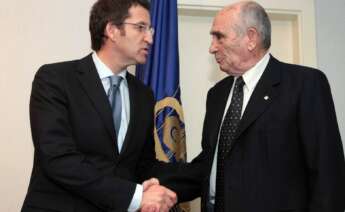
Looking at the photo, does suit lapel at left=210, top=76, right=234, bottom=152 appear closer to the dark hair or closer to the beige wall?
the dark hair

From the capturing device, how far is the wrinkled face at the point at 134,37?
201 cm

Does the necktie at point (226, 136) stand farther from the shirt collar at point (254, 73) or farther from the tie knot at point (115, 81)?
the tie knot at point (115, 81)

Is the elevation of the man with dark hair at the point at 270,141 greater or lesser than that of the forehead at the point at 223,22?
lesser

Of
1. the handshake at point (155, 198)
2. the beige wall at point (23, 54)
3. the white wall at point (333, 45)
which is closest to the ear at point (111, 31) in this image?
the handshake at point (155, 198)

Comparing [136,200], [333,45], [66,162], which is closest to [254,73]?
[136,200]

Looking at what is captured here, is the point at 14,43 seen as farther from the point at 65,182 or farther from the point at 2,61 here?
the point at 65,182

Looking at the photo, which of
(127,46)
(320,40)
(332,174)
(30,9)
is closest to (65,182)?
(127,46)

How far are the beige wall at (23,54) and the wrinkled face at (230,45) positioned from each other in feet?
3.71

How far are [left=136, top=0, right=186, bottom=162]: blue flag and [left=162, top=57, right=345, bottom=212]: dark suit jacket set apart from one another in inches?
29.7

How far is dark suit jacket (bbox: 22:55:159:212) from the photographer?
1658 mm

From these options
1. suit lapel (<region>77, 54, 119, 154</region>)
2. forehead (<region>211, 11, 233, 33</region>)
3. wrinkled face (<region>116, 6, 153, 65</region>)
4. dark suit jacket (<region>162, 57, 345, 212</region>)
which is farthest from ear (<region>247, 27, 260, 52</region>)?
suit lapel (<region>77, 54, 119, 154</region>)

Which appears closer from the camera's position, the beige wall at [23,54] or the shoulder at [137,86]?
the shoulder at [137,86]

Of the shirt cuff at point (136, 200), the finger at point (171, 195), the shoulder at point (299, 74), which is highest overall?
the shoulder at point (299, 74)

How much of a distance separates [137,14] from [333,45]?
72.1 inches
